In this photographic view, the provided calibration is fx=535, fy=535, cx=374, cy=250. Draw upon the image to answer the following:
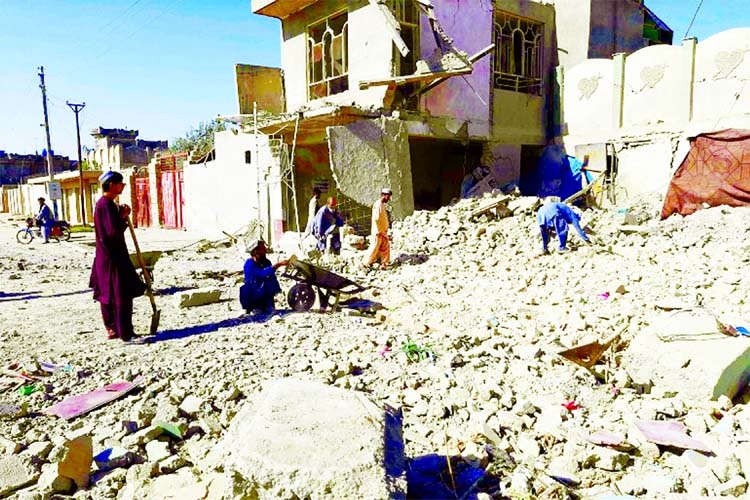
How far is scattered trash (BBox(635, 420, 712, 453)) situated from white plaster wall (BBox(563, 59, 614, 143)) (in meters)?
12.1

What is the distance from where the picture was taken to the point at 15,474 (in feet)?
9.05

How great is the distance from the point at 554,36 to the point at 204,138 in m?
23.9

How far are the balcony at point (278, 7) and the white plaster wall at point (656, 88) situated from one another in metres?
8.25

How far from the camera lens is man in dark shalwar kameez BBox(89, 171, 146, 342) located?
4988mm

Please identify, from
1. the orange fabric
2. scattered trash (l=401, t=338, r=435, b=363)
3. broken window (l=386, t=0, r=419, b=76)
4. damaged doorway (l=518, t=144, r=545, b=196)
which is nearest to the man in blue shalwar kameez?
broken window (l=386, t=0, r=419, b=76)

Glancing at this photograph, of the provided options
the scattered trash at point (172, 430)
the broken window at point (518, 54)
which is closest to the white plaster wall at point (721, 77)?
the broken window at point (518, 54)

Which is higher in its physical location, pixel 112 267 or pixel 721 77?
pixel 721 77

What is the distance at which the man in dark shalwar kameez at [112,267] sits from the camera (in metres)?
4.99

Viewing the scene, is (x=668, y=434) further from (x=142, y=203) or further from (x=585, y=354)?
(x=142, y=203)

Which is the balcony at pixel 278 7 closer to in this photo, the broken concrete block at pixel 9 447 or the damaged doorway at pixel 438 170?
the damaged doorway at pixel 438 170

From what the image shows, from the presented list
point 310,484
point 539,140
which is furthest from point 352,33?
point 310,484

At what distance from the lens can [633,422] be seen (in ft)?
10.9

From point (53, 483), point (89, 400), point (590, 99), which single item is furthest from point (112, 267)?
point (590, 99)

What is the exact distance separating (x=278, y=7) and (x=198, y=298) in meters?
9.82
